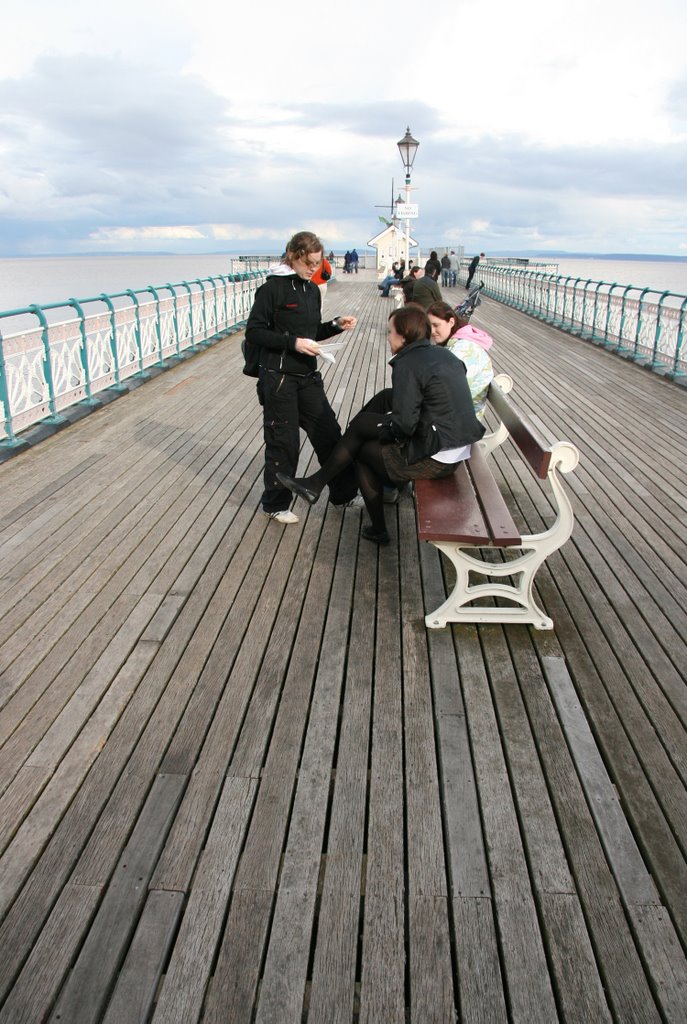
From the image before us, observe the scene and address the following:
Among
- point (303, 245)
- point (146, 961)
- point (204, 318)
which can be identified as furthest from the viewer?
point (204, 318)

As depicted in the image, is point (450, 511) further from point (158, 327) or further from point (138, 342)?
point (158, 327)

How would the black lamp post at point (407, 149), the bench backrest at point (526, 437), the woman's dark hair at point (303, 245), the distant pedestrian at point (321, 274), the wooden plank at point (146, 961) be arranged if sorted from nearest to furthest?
the wooden plank at point (146, 961) → the bench backrest at point (526, 437) → the woman's dark hair at point (303, 245) → the distant pedestrian at point (321, 274) → the black lamp post at point (407, 149)

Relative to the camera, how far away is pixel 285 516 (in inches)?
202

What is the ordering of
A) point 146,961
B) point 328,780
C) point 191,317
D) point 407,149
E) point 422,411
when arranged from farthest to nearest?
point 407,149 → point 191,317 → point 422,411 → point 328,780 → point 146,961

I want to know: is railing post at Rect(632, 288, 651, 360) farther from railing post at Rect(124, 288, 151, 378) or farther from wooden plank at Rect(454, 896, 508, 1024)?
wooden plank at Rect(454, 896, 508, 1024)

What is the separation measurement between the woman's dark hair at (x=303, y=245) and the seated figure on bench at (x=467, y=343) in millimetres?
1008

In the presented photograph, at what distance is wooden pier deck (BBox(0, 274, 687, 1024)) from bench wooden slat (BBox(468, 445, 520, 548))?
0.54 meters

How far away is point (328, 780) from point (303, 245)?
3042 mm

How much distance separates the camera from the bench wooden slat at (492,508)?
3.46 meters

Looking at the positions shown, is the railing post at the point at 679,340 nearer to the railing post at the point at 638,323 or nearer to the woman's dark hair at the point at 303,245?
the railing post at the point at 638,323

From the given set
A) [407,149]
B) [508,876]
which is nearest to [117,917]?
[508,876]

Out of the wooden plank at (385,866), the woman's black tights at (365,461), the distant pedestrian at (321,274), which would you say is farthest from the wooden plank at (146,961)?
the distant pedestrian at (321,274)

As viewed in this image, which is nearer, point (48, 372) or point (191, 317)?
point (48, 372)


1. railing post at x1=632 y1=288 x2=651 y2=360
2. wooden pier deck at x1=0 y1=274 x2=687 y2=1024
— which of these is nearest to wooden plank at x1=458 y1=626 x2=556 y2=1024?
wooden pier deck at x1=0 y1=274 x2=687 y2=1024
